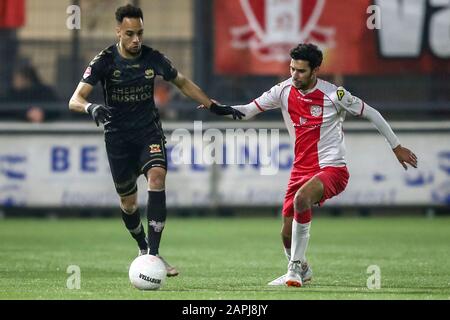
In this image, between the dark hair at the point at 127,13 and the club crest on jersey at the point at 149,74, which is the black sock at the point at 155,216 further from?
the dark hair at the point at 127,13

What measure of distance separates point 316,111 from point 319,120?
0.27 ft

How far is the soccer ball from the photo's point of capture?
980 centimetres

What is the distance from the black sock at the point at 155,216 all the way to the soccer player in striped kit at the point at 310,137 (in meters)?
1.07

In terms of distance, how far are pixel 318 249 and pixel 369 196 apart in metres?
5.58

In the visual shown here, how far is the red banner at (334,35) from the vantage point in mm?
20531

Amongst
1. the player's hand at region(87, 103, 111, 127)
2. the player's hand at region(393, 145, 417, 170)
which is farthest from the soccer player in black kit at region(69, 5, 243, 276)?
the player's hand at region(393, 145, 417, 170)

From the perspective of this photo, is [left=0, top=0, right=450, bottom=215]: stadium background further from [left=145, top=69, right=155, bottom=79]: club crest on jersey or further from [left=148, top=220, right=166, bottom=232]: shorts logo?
[left=148, top=220, right=166, bottom=232]: shorts logo

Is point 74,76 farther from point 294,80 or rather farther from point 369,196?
point 294,80

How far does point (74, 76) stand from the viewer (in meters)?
20.6

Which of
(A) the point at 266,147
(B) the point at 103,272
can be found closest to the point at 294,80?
(B) the point at 103,272

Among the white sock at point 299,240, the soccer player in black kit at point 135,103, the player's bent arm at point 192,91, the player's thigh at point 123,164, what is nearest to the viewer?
the white sock at point 299,240

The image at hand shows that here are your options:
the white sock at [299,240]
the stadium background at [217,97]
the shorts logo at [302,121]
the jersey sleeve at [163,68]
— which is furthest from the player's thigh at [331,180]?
the stadium background at [217,97]

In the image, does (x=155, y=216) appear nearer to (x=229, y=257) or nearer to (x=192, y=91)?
(x=192, y=91)

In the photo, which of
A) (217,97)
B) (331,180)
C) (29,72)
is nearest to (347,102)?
(331,180)
